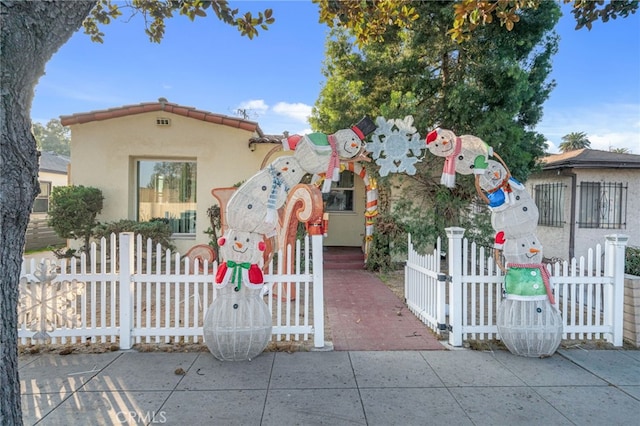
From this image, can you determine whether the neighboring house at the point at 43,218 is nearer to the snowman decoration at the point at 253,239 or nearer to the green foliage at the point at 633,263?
the snowman decoration at the point at 253,239

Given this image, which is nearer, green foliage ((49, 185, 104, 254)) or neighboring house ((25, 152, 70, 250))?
green foliage ((49, 185, 104, 254))

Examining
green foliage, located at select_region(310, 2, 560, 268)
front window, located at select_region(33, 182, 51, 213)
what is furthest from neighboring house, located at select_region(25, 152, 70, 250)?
green foliage, located at select_region(310, 2, 560, 268)

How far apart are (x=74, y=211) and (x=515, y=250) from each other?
964 cm

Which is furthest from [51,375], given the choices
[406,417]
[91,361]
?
[406,417]

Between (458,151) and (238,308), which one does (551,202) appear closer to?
(458,151)

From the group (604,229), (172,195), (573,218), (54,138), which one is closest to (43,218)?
(172,195)

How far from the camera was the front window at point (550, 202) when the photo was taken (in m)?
11.3

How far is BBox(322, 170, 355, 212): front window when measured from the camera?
39.1ft

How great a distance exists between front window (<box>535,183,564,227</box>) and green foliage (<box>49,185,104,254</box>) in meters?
13.1

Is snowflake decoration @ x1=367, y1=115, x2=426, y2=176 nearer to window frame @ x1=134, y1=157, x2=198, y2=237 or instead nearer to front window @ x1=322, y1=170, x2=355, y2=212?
window frame @ x1=134, y1=157, x2=198, y2=237

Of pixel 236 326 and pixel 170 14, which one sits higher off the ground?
pixel 170 14

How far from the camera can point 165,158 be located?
404 inches

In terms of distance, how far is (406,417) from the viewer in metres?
2.96

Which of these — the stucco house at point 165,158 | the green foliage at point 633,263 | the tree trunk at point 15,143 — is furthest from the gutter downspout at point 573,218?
the tree trunk at point 15,143
